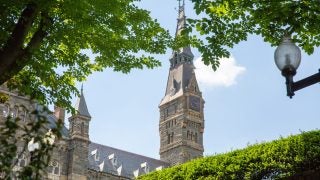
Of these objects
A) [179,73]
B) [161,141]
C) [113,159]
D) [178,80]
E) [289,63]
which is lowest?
[289,63]

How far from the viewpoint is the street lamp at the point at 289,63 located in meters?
6.94

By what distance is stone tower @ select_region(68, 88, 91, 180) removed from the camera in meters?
50.6

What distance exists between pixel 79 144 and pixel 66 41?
4076 cm

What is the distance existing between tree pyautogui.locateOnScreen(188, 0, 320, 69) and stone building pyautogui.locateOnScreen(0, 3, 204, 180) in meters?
37.1

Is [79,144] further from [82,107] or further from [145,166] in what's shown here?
[145,166]

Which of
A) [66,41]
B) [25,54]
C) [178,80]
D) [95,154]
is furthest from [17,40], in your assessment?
[178,80]

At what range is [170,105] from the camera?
83500 mm

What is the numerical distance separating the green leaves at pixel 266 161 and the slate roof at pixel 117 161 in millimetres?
41346

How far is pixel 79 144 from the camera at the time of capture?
52.7m

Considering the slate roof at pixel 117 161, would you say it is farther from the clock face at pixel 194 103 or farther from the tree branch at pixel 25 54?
the tree branch at pixel 25 54

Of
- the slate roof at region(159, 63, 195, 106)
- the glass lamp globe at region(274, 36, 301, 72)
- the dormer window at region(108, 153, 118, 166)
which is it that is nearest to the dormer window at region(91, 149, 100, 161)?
the dormer window at region(108, 153, 118, 166)

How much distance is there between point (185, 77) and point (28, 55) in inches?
2870

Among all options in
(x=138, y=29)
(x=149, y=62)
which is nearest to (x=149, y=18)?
(x=138, y=29)

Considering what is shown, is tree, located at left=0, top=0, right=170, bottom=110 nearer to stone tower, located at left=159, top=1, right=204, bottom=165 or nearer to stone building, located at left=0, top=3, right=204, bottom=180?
stone building, located at left=0, top=3, right=204, bottom=180
